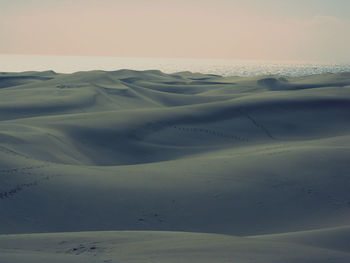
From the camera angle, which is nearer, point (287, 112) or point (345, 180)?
point (345, 180)

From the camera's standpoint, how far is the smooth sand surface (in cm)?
575

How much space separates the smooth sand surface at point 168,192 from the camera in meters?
5.75

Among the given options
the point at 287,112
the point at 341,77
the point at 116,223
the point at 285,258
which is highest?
the point at 341,77

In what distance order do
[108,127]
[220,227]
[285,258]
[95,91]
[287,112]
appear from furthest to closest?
[95,91], [287,112], [108,127], [220,227], [285,258]

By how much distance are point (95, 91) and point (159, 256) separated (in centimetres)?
3179

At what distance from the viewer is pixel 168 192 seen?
9.57 meters

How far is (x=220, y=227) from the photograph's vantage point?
840cm

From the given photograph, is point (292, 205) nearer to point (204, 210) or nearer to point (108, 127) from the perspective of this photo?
point (204, 210)

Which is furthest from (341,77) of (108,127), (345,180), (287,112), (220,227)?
(220,227)

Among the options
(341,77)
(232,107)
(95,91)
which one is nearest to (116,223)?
(232,107)

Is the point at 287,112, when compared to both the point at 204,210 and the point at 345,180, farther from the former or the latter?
the point at 204,210

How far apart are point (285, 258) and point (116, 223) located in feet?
13.7

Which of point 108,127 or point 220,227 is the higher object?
point 108,127

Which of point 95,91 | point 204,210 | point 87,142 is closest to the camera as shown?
point 204,210
